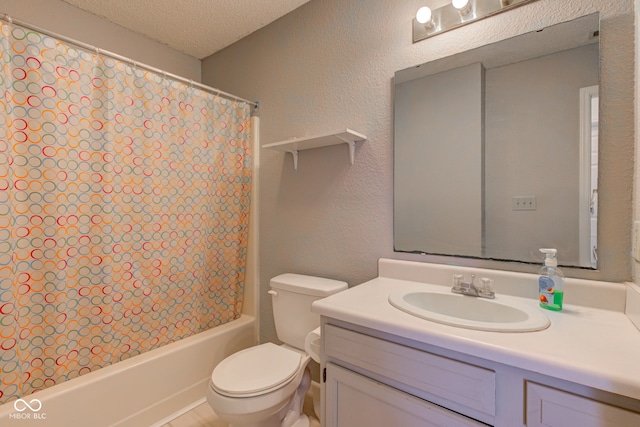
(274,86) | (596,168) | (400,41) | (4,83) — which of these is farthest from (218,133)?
(596,168)

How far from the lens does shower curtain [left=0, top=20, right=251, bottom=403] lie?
46.5 inches

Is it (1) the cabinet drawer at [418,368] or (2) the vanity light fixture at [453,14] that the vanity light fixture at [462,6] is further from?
(1) the cabinet drawer at [418,368]

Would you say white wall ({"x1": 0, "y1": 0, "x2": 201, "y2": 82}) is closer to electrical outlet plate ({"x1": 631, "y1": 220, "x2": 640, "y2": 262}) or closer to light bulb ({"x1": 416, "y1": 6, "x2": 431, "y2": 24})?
light bulb ({"x1": 416, "y1": 6, "x2": 431, "y2": 24})

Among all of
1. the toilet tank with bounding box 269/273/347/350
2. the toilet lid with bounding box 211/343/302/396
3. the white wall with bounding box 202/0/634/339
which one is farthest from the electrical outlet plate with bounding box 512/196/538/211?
the toilet lid with bounding box 211/343/302/396

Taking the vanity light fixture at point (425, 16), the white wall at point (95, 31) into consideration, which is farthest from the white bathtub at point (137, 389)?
the vanity light fixture at point (425, 16)

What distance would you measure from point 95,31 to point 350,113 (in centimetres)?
178

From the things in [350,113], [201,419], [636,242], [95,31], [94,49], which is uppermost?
[95,31]

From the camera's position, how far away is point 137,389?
1.49 meters

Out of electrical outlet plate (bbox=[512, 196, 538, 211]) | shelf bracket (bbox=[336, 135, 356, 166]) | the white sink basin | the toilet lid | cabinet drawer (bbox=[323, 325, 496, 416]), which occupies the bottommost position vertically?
the toilet lid

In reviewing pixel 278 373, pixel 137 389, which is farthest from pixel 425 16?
pixel 137 389

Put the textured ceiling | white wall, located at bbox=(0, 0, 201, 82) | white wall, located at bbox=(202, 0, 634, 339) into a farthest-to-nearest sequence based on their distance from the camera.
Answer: the textured ceiling
white wall, located at bbox=(0, 0, 201, 82)
white wall, located at bbox=(202, 0, 634, 339)

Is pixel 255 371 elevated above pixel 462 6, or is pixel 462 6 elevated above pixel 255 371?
pixel 462 6

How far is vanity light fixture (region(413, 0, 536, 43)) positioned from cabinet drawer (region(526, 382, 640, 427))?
54.3 inches

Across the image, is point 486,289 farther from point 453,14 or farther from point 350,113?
point 453,14
